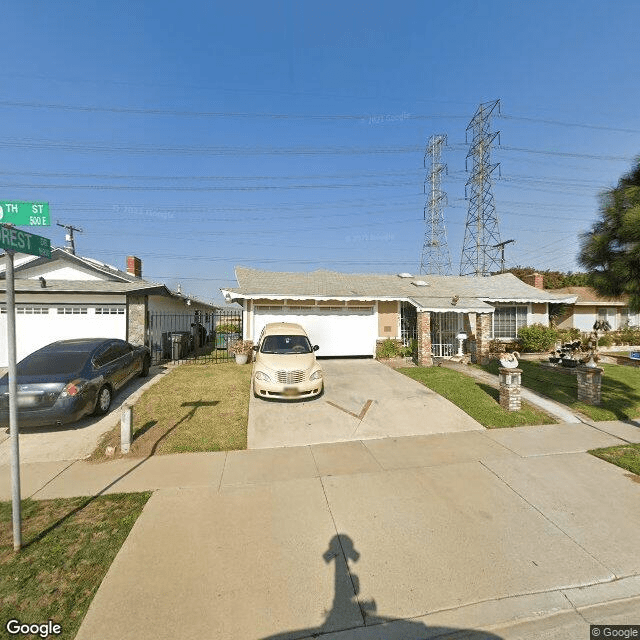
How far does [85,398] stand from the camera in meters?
6.28

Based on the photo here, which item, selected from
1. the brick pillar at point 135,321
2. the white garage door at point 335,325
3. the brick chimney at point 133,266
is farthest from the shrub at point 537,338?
the brick chimney at point 133,266

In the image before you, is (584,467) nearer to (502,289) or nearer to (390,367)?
(390,367)

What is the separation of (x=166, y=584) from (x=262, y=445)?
295 cm

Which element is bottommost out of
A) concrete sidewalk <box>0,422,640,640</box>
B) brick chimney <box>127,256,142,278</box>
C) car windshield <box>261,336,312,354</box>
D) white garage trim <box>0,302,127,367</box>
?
concrete sidewalk <box>0,422,640,640</box>

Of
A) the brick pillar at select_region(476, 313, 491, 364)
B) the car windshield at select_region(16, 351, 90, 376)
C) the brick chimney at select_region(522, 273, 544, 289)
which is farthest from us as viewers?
the brick chimney at select_region(522, 273, 544, 289)

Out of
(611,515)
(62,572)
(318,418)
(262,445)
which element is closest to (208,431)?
(262,445)

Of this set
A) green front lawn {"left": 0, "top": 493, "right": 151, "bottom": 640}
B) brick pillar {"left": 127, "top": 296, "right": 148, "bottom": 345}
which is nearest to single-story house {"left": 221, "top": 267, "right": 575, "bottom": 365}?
brick pillar {"left": 127, "top": 296, "right": 148, "bottom": 345}

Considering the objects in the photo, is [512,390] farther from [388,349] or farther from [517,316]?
[517,316]

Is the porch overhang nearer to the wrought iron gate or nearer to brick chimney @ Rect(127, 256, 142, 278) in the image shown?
the wrought iron gate

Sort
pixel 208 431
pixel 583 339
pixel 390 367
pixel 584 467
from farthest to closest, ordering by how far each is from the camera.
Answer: pixel 583 339 < pixel 390 367 < pixel 208 431 < pixel 584 467

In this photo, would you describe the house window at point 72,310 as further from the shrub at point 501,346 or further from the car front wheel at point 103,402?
the shrub at point 501,346

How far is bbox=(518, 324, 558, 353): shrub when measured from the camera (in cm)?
1453

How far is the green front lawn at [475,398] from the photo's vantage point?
671 centimetres

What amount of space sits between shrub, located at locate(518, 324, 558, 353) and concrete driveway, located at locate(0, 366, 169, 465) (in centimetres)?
1616
